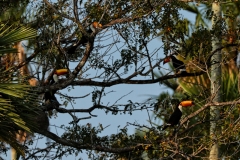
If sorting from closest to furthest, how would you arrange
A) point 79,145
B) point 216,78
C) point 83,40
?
point 79,145
point 83,40
point 216,78

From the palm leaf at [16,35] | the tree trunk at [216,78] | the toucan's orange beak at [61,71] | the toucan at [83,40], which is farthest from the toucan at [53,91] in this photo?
the palm leaf at [16,35]

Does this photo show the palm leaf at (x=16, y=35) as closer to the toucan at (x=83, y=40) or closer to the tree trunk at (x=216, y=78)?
the toucan at (x=83, y=40)

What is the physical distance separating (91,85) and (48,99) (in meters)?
0.74

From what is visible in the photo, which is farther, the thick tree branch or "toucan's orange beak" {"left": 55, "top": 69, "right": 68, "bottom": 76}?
"toucan's orange beak" {"left": 55, "top": 69, "right": 68, "bottom": 76}

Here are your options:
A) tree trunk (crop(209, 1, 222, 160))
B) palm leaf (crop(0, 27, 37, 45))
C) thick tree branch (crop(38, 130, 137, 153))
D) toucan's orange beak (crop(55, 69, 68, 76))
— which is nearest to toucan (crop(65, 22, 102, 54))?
toucan's orange beak (crop(55, 69, 68, 76))

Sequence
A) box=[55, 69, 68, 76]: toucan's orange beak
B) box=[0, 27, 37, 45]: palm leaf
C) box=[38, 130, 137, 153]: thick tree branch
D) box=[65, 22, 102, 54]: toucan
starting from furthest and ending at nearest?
box=[55, 69, 68, 76]: toucan's orange beak < box=[38, 130, 137, 153]: thick tree branch < box=[65, 22, 102, 54]: toucan < box=[0, 27, 37, 45]: palm leaf

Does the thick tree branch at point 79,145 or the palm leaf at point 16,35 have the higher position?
the palm leaf at point 16,35

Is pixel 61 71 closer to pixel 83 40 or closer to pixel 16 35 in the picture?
pixel 83 40

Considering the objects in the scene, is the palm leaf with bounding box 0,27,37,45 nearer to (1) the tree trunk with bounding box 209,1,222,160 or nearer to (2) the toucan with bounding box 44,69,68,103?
(2) the toucan with bounding box 44,69,68,103

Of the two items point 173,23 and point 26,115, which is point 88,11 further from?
point 26,115

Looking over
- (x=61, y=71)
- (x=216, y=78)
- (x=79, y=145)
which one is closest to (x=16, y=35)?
(x=61, y=71)

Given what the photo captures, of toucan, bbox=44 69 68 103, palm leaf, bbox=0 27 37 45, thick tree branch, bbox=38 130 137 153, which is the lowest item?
thick tree branch, bbox=38 130 137 153

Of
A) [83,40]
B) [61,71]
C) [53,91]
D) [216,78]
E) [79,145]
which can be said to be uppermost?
[83,40]

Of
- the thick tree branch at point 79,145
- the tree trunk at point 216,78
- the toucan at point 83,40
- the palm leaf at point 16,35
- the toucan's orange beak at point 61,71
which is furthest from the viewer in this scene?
the toucan's orange beak at point 61,71
